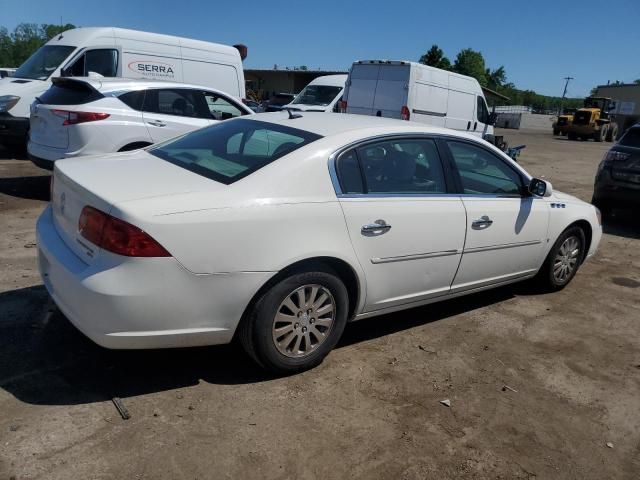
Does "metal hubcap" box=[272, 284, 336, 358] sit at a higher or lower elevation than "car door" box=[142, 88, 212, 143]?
lower

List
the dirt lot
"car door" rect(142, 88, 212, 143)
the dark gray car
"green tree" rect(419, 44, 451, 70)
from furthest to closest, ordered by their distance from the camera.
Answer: "green tree" rect(419, 44, 451, 70)
the dark gray car
"car door" rect(142, 88, 212, 143)
the dirt lot

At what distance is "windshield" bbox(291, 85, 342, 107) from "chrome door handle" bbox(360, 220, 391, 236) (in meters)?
12.9

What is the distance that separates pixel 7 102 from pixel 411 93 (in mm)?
7929

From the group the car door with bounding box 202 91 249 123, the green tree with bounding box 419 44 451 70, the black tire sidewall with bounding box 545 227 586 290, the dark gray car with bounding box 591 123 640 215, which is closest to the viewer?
the black tire sidewall with bounding box 545 227 586 290

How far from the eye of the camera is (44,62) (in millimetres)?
10312

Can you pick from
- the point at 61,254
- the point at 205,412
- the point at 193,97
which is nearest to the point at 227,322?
the point at 205,412

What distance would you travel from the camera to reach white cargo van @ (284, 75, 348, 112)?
51.9ft

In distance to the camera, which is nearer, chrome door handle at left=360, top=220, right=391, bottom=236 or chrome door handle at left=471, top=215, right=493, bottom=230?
chrome door handle at left=360, top=220, right=391, bottom=236

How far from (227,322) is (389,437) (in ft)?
3.47

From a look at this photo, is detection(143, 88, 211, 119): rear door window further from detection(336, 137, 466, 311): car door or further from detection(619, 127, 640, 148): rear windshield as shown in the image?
detection(619, 127, 640, 148): rear windshield

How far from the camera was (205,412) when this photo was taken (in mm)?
2959

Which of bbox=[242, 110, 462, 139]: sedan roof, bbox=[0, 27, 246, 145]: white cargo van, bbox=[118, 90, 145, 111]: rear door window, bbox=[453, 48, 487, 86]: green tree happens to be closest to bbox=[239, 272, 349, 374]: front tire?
bbox=[242, 110, 462, 139]: sedan roof

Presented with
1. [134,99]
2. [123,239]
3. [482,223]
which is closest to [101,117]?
[134,99]

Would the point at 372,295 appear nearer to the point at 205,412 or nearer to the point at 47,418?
the point at 205,412
